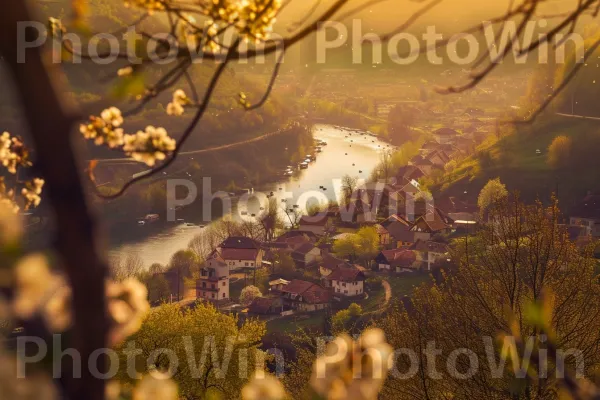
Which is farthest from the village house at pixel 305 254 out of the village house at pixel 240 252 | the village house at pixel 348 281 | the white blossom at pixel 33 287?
the white blossom at pixel 33 287

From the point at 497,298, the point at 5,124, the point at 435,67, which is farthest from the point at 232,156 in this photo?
the point at 497,298

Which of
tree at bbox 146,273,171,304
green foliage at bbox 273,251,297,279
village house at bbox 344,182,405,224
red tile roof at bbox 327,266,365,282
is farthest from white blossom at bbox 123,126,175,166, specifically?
village house at bbox 344,182,405,224

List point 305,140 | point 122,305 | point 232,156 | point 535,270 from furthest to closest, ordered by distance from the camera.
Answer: point 305,140
point 232,156
point 535,270
point 122,305

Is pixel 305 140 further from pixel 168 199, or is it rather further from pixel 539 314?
pixel 539 314

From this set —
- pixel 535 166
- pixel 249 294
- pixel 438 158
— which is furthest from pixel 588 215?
pixel 438 158

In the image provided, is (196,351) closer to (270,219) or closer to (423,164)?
(270,219)

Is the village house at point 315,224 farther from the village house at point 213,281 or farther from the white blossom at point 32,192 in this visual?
the white blossom at point 32,192
